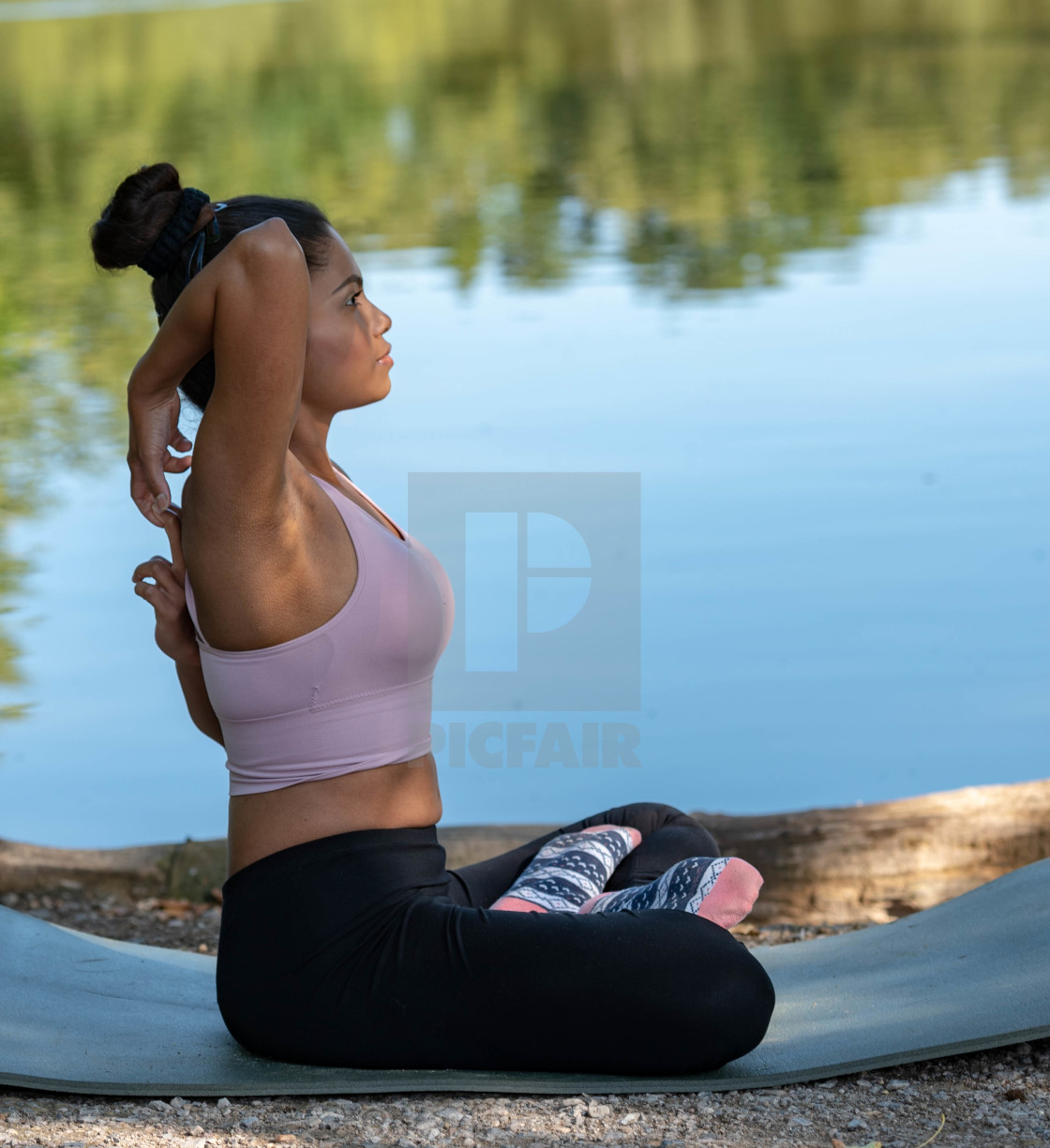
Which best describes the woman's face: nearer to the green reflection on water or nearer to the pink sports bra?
the pink sports bra

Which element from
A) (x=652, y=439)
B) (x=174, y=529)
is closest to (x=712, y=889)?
(x=174, y=529)

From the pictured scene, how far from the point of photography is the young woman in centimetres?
192

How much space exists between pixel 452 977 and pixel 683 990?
30 centimetres

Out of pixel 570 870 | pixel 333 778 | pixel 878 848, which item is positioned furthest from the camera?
pixel 878 848

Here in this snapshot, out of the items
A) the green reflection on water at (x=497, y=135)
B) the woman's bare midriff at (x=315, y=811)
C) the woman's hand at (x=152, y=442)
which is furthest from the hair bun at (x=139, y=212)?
the green reflection on water at (x=497, y=135)

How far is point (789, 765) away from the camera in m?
4.03

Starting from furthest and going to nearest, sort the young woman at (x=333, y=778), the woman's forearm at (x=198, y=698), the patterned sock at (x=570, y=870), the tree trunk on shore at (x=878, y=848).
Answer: the tree trunk on shore at (x=878, y=848)
the patterned sock at (x=570, y=870)
the woman's forearm at (x=198, y=698)
the young woman at (x=333, y=778)

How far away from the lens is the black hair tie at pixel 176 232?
2.06m

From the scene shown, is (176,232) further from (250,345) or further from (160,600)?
(160,600)

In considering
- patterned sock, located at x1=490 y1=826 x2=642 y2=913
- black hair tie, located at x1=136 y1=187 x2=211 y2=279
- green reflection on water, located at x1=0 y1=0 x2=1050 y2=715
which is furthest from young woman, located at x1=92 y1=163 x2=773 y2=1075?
green reflection on water, located at x1=0 y1=0 x2=1050 y2=715

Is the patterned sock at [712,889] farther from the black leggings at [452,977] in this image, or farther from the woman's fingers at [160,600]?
the woman's fingers at [160,600]

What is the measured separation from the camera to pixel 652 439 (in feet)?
21.2

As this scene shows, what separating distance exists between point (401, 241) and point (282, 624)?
9.79 m

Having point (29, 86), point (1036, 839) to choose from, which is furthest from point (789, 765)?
point (29, 86)
